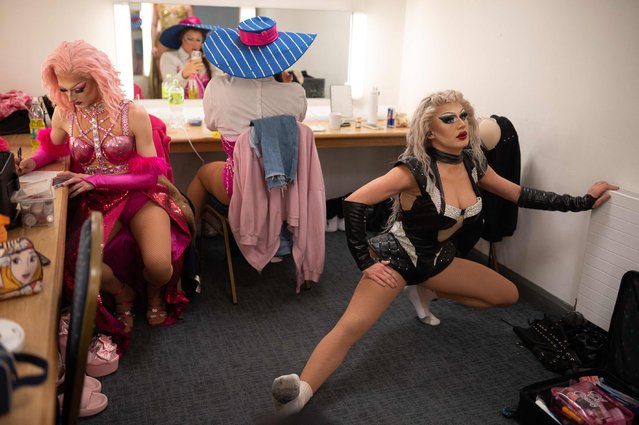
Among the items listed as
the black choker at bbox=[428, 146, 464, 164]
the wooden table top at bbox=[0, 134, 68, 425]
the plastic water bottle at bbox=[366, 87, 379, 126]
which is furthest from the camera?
the plastic water bottle at bbox=[366, 87, 379, 126]

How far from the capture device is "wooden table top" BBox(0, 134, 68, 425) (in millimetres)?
971

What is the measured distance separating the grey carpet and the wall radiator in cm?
35

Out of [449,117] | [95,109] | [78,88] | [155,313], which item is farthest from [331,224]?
[78,88]

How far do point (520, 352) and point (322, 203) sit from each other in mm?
1113

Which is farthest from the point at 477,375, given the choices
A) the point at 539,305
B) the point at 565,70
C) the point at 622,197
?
the point at 565,70

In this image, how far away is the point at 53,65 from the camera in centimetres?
219

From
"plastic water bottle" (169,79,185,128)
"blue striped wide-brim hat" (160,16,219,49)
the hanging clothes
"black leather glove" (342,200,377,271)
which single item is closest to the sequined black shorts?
"black leather glove" (342,200,377,271)

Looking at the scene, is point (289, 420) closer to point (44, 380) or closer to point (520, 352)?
point (44, 380)

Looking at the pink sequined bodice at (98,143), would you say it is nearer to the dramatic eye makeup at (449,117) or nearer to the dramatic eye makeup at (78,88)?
the dramatic eye makeup at (78,88)

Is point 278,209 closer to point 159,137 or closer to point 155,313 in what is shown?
point 159,137

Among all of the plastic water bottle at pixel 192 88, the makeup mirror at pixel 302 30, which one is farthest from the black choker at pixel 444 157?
the plastic water bottle at pixel 192 88

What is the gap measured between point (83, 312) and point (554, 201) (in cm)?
190

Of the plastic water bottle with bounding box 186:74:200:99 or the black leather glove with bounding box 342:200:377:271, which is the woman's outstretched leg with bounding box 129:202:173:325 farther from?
→ the plastic water bottle with bounding box 186:74:200:99

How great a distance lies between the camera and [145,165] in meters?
2.37
